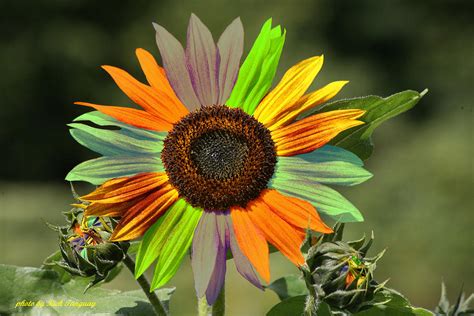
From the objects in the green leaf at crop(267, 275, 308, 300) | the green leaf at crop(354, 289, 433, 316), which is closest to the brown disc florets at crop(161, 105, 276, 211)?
the green leaf at crop(354, 289, 433, 316)

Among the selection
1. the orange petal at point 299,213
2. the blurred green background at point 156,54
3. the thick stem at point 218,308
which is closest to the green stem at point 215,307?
the thick stem at point 218,308

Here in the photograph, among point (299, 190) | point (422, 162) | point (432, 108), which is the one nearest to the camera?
point (299, 190)

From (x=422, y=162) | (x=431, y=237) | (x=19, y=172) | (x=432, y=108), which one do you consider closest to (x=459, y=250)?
(x=431, y=237)

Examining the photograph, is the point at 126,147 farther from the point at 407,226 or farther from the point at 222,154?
the point at 407,226

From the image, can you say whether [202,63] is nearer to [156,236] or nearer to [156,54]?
[156,236]

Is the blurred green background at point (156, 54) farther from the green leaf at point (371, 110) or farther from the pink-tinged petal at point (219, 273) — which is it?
the pink-tinged petal at point (219, 273)

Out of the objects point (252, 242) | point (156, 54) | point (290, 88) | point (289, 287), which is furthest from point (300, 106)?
point (156, 54)
